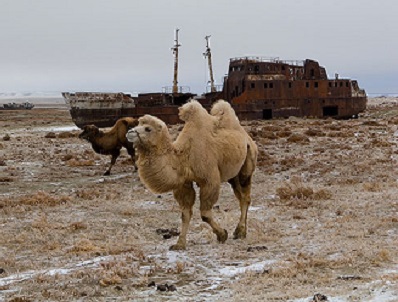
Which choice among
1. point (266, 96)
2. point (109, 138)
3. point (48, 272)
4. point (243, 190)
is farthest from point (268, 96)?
point (48, 272)

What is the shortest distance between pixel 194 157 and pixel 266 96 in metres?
39.5

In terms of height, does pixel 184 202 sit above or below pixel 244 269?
above

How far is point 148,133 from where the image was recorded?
7.09 m

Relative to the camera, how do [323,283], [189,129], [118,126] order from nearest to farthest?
[323,283] < [189,129] < [118,126]

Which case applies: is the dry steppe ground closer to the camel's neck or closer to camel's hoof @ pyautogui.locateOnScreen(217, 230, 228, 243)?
camel's hoof @ pyautogui.locateOnScreen(217, 230, 228, 243)

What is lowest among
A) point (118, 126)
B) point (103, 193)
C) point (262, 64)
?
point (103, 193)

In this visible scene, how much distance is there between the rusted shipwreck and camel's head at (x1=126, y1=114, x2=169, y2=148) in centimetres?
3360

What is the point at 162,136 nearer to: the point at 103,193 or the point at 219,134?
the point at 219,134

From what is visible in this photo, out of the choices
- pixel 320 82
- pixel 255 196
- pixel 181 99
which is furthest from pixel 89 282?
pixel 320 82

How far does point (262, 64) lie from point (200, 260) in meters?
42.3

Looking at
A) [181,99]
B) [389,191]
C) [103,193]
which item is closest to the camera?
[389,191]

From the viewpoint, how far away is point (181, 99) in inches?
1865

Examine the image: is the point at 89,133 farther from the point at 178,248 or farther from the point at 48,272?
the point at 48,272

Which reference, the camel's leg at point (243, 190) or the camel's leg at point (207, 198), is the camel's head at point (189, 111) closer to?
the camel's leg at point (207, 198)
